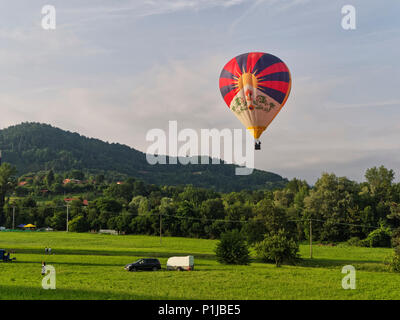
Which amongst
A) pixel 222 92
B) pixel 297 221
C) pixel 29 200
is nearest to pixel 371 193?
pixel 297 221

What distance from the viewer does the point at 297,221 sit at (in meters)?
112

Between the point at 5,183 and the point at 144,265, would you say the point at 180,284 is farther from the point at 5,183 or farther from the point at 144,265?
the point at 5,183

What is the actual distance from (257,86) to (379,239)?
76.6 meters

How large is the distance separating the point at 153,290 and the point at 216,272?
13.4 metres

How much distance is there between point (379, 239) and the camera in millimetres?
102500

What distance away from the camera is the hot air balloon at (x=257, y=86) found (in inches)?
1677

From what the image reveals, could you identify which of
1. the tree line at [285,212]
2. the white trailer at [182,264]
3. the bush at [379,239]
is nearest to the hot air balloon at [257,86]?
the white trailer at [182,264]

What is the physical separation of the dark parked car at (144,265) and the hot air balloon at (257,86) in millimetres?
17092

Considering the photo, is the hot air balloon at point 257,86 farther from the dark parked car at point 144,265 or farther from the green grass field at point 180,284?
the dark parked car at point 144,265

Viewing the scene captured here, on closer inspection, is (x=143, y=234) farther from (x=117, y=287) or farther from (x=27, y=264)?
(x=117, y=287)

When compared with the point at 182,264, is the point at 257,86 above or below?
above

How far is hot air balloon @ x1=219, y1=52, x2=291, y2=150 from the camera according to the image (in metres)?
42.6

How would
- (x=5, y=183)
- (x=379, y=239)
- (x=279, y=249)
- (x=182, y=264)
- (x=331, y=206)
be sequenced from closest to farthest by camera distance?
(x=182, y=264) < (x=279, y=249) < (x=379, y=239) < (x=331, y=206) < (x=5, y=183)

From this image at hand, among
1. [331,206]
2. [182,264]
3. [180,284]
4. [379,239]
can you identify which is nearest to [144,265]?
[182,264]
